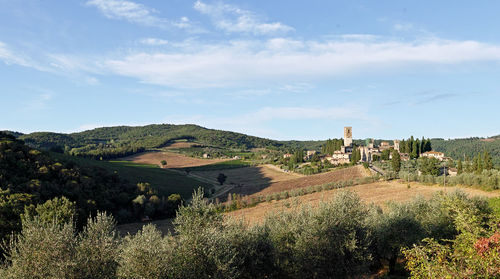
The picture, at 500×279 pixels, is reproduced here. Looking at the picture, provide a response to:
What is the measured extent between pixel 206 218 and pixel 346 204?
34.8ft

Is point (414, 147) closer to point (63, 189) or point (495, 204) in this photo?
point (495, 204)

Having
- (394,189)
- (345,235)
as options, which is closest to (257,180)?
(394,189)

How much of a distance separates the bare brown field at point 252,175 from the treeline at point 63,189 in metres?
39.4

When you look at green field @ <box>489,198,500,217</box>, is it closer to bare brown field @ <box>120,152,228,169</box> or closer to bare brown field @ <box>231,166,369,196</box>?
bare brown field @ <box>231,166,369,196</box>

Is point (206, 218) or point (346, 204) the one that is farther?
point (346, 204)

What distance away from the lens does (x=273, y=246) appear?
21.0m

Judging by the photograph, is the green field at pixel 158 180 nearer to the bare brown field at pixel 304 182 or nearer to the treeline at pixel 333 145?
the bare brown field at pixel 304 182

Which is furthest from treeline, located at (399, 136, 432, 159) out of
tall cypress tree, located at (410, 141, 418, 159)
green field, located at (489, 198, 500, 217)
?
green field, located at (489, 198, 500, 217)

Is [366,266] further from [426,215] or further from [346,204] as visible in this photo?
[426,215]

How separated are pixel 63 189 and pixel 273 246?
37.5 m

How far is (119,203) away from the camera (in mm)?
54438

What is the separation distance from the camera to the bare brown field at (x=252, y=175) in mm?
97794

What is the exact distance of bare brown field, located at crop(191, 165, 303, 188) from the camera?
97.8 meters

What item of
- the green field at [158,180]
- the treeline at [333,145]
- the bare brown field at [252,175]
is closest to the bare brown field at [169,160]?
the bare brown field at [252,175]
